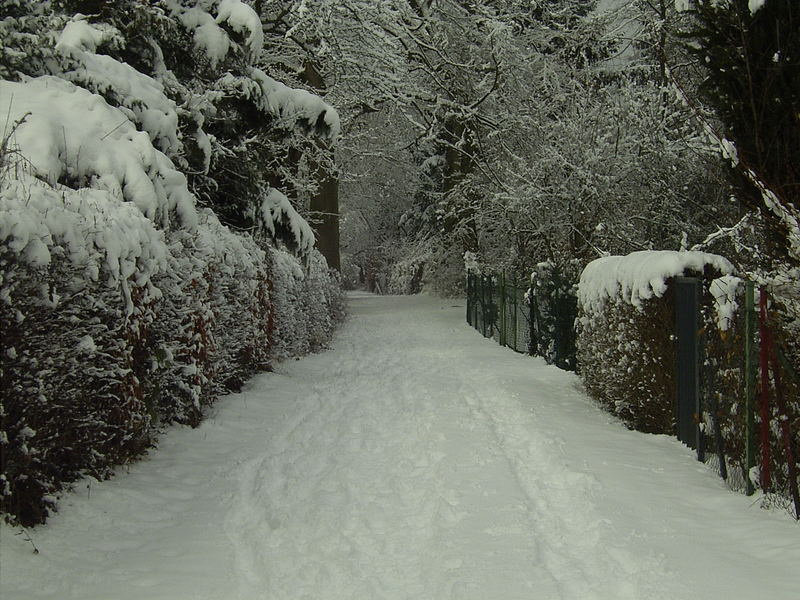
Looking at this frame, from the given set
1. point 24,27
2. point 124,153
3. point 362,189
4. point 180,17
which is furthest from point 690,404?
point 362,189

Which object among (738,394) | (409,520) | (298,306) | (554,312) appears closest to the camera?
(409,520)

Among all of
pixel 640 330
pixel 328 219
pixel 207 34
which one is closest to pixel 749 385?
pixel 640 330

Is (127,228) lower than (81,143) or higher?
lower

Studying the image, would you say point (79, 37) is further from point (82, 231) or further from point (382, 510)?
point (382, 510)

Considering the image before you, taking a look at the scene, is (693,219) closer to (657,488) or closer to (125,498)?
(657,488)

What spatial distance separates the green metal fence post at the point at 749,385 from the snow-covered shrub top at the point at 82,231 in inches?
176

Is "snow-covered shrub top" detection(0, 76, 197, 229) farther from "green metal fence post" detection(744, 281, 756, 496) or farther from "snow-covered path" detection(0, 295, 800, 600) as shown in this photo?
"green metal fence post" detection(744, 281, 756, 496)

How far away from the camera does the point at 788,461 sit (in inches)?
188

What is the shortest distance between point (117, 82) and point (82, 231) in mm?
3399

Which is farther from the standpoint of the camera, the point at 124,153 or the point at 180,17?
the point at 180,17

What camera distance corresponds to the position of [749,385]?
5277mm

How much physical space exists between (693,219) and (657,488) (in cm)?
1086

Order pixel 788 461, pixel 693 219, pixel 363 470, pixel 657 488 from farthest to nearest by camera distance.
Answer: pixel 693 219
pixel 363 470
pixel 657 488
pixel 788 461

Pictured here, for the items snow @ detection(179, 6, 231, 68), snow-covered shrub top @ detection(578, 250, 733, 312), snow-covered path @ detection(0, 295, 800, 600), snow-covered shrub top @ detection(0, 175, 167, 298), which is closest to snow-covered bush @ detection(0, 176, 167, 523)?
snow-covered shrub top @ detection(0, 175, 167, 298)
